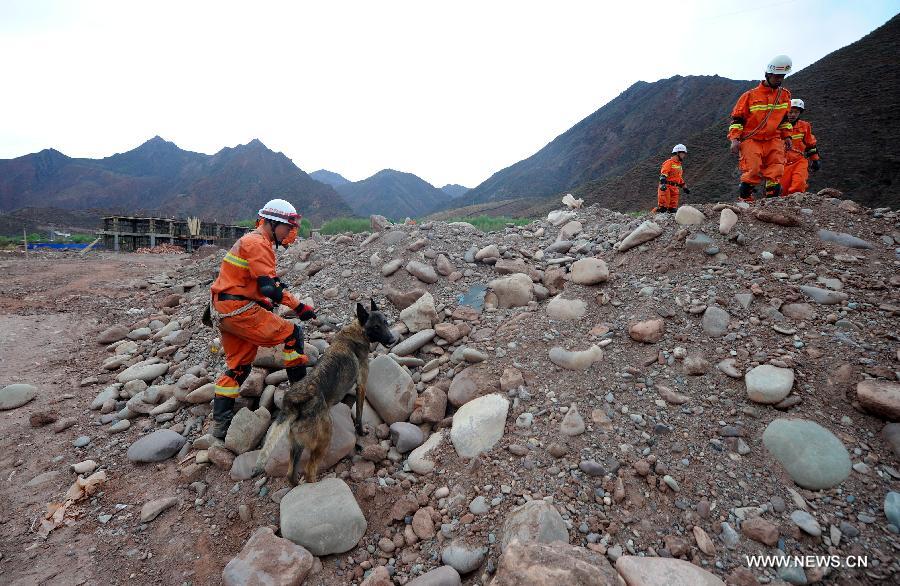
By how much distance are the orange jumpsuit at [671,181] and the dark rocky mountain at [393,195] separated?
2819 inches

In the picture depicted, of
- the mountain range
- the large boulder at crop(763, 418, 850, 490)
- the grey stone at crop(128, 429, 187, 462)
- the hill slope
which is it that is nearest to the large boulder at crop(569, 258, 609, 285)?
the large boulder at crop(763, 418, 850, 490)

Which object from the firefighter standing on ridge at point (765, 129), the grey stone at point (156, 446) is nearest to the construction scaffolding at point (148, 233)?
the grey stone at point (156, 446)

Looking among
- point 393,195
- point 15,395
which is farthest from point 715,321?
point 393,195

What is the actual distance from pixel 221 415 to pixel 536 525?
9.80ft

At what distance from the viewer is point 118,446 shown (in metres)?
3.81

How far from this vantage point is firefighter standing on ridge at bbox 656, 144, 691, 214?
910 centimetres

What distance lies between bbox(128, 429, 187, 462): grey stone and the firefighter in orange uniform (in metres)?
9.38

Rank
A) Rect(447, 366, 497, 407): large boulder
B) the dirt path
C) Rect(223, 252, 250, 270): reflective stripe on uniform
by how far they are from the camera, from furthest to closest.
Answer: Rect(447, 366, 497, 407): large boulder
Rect(223, 252, 250, 270): reflective stripe on uniform
the dirt path

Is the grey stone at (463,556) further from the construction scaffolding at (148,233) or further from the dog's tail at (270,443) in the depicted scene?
the construction scaffolding at (148,233)

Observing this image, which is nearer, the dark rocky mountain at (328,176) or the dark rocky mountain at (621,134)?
the dark rocky mountain at (621,134)

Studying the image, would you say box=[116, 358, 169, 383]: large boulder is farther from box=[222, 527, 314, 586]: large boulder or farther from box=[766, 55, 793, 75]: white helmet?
box=[766, 55, 793, 75]: white helmet

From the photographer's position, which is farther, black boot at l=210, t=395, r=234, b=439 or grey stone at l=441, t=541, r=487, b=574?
black boot at l=210, t=395, r=234, b=439

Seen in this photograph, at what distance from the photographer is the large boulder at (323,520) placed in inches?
A: 104

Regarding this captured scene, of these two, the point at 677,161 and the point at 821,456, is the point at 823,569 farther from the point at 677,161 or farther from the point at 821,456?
the point at 677,161
